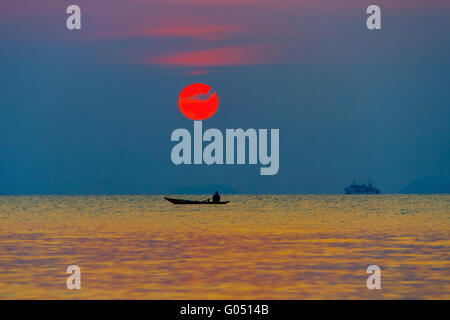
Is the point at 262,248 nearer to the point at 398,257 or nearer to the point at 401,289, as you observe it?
the point at 398,257

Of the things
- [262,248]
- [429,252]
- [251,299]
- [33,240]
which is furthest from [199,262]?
[33,240]

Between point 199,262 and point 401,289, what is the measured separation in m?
7.77

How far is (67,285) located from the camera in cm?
2075

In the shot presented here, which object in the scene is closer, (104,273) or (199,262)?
(104,273)

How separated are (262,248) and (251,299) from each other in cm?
1195

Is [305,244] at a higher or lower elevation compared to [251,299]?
higher

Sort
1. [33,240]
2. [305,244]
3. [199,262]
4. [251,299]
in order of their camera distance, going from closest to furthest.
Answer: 1. [251,299]
2. [199,262]
3. [305,244]
4. [33,240]

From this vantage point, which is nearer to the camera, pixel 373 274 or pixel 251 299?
pixel 251 299

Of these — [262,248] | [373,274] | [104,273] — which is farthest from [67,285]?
[262,248]
